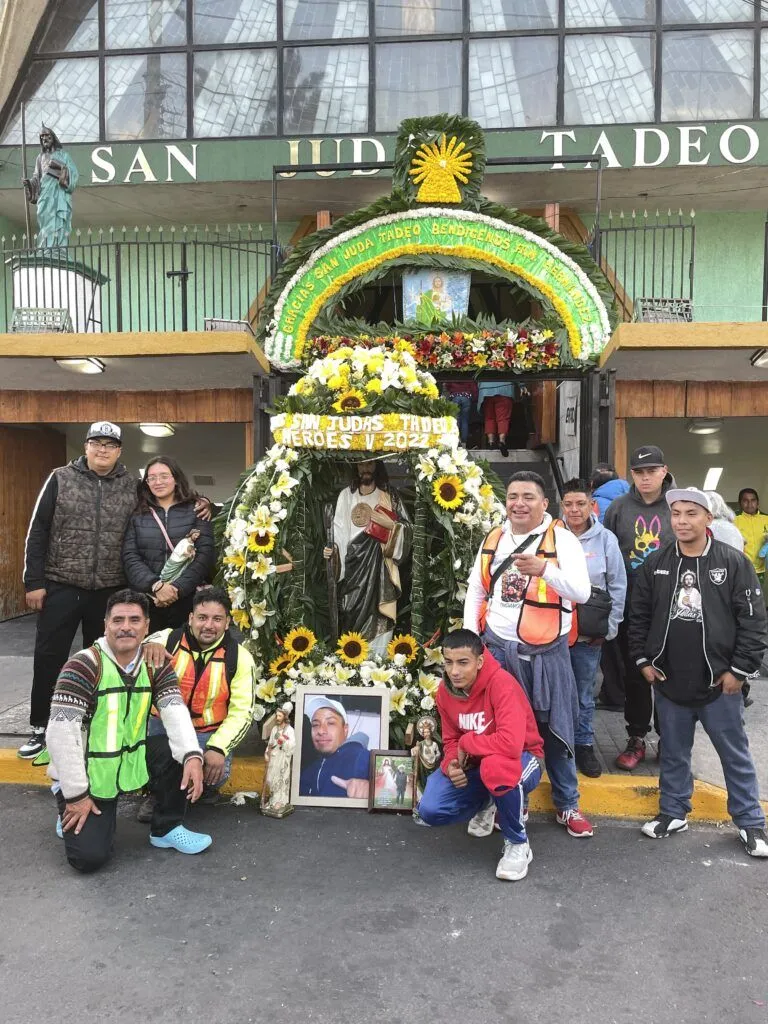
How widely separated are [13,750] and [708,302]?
33.2 feet

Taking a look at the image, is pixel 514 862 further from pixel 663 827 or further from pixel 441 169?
pixel 441 169

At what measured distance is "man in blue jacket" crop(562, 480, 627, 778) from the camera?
417 cm

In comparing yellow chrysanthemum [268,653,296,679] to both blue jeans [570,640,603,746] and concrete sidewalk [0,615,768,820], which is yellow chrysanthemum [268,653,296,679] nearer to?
concrete sidewalk [0,615,768,820]

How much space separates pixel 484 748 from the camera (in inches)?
129

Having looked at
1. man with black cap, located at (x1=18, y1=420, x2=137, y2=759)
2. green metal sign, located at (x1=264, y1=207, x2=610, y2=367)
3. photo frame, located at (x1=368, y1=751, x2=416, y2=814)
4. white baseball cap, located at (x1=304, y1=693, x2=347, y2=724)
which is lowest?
photo frame, located at (x1=368, y1=751, x2=416, y2=814)

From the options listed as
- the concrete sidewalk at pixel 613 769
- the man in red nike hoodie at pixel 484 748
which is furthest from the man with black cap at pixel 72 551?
the man in red nike hoodie at pixel 484 748

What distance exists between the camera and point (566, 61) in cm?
962

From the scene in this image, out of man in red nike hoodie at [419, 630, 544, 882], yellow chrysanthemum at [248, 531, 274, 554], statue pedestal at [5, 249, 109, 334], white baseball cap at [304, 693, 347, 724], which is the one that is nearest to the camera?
man in red nike hoodie at [419, 630, 544, 882]

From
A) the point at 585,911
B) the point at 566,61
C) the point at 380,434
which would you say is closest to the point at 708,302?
the point at 566,61

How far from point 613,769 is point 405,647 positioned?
1.42 m

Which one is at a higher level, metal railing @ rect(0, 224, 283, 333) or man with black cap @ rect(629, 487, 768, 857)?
metal railing @ rect(0, 224, 283, 333)

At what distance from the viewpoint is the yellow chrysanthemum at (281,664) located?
4.46 m

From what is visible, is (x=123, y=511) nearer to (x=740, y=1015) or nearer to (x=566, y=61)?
(x=740, y=1015)

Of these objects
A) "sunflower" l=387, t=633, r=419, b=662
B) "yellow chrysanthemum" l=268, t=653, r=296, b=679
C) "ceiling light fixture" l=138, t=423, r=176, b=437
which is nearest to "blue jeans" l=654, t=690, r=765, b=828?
"sunflower" l=387, t=633, r=419, b=662
